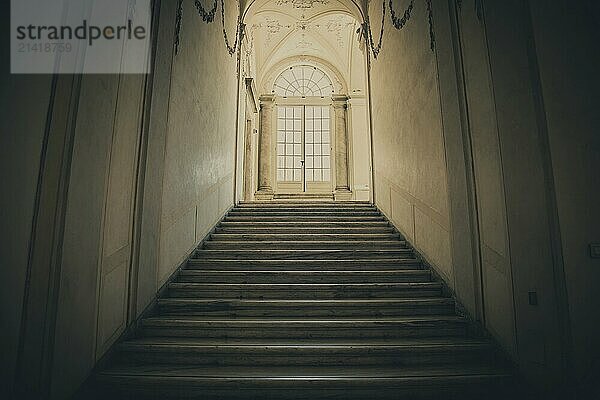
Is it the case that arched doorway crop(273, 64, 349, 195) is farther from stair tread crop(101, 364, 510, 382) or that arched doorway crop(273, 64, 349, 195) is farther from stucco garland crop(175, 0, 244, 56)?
stair tread crop(101, 364, 510, 382)

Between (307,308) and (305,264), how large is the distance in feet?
2.80

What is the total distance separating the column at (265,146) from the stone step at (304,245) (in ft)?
21.5

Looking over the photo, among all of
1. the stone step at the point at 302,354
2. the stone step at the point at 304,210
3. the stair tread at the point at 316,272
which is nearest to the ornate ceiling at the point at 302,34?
the stone step at the point at 304,210

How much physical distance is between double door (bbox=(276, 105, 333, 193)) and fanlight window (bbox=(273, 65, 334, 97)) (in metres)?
0.46

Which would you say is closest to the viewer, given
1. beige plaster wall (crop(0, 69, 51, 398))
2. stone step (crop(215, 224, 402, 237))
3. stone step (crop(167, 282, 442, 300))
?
beige plaster wall (crop(0, 69, 51, 398))

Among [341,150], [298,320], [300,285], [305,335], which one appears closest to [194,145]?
[300,285]

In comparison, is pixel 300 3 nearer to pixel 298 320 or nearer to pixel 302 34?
pixel 302 34

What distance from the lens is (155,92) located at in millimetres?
2988

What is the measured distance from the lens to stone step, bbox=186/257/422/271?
3861mm

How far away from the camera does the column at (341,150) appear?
11.1m

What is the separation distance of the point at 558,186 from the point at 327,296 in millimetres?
1910

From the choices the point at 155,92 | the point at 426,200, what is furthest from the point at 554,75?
the point at 155,92

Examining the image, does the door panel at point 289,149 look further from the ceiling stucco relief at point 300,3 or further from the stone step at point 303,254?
the stone step at point 303,254

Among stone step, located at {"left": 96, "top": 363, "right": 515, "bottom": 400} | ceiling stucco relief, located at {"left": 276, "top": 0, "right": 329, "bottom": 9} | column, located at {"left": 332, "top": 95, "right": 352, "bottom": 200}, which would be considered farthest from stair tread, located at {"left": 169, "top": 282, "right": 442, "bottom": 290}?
ceiling stucco relief, located at {"left": 276, "top": 0, "right": 329, "bottom": 9}
